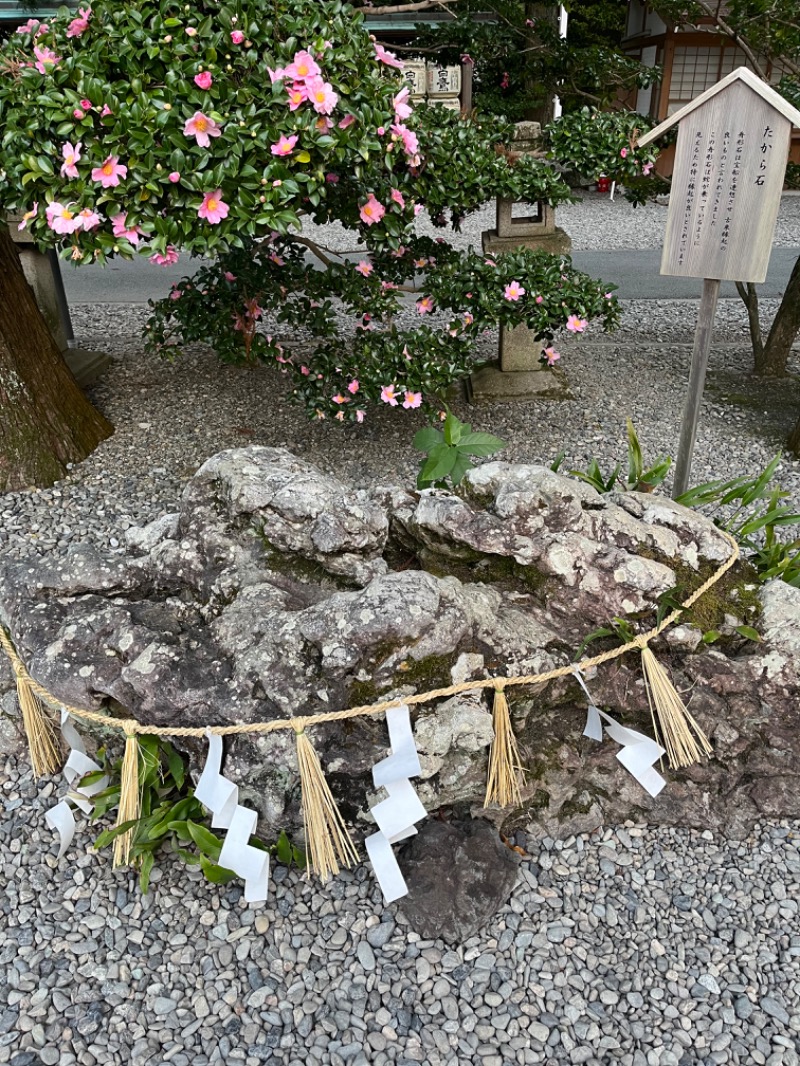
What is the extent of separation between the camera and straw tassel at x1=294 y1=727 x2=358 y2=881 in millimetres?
1735

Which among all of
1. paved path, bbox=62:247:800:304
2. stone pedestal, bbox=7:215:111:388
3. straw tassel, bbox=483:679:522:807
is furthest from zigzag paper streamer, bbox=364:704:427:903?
paved path, bbox=62:247:800:304

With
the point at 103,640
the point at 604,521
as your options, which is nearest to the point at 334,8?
the point at 604,521

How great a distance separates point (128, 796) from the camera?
1.88 meters

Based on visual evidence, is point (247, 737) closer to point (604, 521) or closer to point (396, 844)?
point (396, 844)

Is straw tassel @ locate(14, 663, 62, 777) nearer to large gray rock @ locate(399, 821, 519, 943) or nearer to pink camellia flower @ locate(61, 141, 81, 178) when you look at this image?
large gray rock @ locate(399, 821, 519, 943)

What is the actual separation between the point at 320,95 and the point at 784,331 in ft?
12.1

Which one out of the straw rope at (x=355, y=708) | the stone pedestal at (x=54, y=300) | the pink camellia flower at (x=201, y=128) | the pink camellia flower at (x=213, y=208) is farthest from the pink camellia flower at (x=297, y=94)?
the stone pedestal at (x=54, y=300)

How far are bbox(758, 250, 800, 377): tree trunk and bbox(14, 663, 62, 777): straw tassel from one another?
4.73m

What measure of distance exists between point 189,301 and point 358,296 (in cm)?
87

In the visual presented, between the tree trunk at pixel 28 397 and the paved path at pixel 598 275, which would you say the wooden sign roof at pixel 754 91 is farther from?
the paved path at pixel 598 275

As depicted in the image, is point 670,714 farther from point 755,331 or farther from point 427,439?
point 755,331

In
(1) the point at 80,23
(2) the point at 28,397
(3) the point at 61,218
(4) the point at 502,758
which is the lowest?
(4) the point at 502,758

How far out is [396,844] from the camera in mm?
1938

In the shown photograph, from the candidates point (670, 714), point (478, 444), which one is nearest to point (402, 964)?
point (670, 714)
